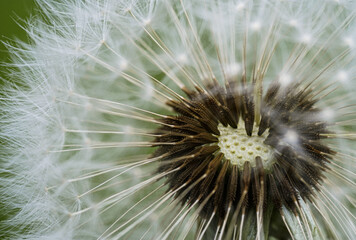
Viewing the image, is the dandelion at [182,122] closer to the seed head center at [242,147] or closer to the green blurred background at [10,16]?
the seed head center at [242,147]

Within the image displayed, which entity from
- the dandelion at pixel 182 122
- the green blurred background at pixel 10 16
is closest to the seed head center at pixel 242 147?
the dandelion at pixel 182 122

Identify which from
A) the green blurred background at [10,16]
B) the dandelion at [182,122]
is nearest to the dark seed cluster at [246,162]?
the dandelion at [182,122]

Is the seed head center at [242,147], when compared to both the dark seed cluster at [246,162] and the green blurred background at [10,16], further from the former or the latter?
the green blurred background at [10,16]

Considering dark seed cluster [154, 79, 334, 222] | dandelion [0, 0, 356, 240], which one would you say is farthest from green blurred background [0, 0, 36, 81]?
dark seed cluster [154, 79, 334, 222]

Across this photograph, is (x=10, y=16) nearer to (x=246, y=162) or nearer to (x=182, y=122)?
(x=182, y=122)

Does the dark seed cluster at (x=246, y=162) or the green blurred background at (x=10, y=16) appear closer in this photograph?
the dark seed cluster at (x=246, y=162)

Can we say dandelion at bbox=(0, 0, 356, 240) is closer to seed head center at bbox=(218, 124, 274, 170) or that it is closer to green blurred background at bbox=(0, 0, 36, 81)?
seed head center at bbox=(218, 124, 274, 170)

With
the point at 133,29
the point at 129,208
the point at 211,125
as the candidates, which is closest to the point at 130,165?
the point at 129,208

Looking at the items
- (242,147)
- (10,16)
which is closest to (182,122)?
(242,147)

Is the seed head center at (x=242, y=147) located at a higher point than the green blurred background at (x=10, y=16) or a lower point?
lower
